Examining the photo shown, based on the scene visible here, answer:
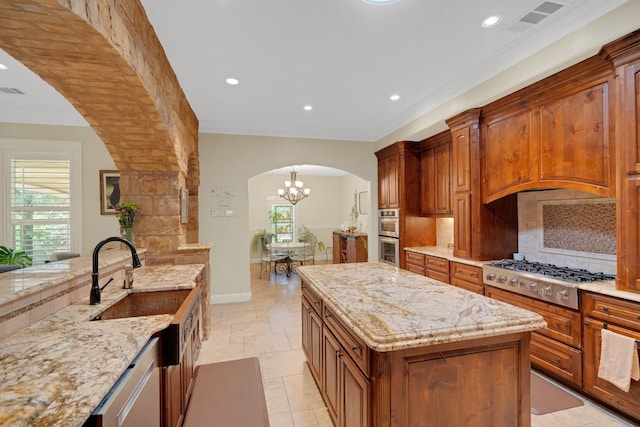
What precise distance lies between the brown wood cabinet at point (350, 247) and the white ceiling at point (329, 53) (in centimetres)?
295

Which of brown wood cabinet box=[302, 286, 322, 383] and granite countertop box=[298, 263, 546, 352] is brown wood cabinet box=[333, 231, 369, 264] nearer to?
brown wood cabinet box=[302, 286, 322, 383]

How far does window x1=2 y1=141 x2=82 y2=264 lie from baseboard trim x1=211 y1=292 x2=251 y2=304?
229cm

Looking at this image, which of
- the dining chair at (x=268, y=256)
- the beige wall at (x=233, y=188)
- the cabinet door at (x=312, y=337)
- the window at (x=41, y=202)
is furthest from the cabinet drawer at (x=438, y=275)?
the window at (x=41, y=202)

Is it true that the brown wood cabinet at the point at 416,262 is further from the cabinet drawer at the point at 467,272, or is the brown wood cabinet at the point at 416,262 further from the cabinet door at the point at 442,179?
the cabinet door at the point at 442,179

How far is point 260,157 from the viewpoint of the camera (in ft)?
16.3

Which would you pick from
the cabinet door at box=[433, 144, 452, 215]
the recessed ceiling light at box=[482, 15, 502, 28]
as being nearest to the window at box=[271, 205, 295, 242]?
the cabinet door at box=[433, 144, 452, 215]

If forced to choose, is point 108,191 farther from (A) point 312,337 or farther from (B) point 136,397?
(B) point 136,397

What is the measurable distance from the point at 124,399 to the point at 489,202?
3652 mm

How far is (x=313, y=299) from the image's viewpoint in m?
2.33

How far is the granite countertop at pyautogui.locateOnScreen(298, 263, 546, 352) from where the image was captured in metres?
1.26

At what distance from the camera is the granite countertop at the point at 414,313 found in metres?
1.26

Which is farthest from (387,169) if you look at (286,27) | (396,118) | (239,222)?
(286,27)

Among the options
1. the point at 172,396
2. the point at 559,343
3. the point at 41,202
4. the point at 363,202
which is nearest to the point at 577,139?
the point at 559,343

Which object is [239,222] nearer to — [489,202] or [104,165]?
[104,165]
